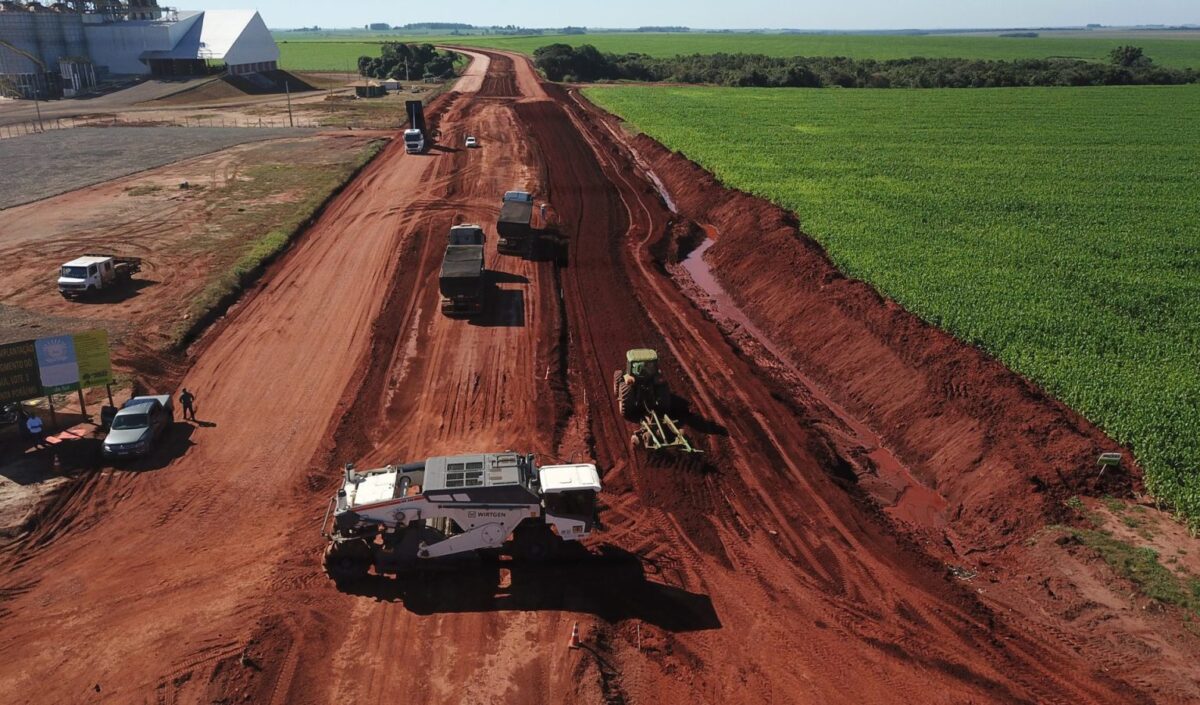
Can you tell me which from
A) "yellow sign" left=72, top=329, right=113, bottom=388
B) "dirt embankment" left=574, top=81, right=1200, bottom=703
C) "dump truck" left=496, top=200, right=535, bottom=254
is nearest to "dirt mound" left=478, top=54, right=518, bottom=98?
"dump truck" left=496, top=200, right=535, bottom=254

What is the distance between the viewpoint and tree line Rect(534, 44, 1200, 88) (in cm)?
11838

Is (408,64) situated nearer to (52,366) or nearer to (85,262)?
(85,262)

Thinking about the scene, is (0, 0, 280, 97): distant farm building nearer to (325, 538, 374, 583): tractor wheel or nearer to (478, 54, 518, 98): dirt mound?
(478, 54, 518, 98): dirt mound

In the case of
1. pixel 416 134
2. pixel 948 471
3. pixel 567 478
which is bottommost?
pixel 948 471

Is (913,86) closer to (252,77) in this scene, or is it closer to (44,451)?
(252,77)

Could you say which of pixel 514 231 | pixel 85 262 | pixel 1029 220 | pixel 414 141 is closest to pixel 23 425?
pixel 85 262

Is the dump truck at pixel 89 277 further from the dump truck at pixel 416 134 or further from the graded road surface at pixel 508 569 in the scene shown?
the dump truck at pixel 416 134

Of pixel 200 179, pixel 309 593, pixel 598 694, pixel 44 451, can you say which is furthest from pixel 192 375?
pixel 200 179

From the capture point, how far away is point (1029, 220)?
44.1 m

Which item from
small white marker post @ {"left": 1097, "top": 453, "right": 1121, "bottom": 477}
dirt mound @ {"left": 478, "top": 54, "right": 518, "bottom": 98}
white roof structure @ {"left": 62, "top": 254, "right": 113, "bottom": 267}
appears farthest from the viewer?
dirt mound @ {"left": 478, "top": 54, "right": 518, "bottom": 98}

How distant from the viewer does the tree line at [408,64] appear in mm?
132625

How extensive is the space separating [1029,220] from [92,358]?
47426 mm

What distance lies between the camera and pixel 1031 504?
68.0ft

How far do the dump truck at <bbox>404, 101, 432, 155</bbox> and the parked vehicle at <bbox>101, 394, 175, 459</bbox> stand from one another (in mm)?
44620
